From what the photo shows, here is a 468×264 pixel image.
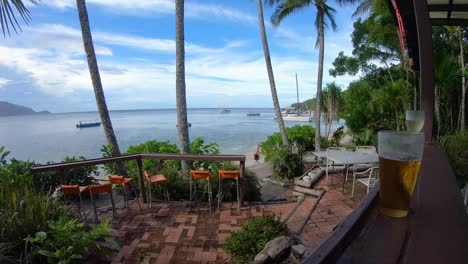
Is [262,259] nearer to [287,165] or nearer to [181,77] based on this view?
[181,77]

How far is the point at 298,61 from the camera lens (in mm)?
19312

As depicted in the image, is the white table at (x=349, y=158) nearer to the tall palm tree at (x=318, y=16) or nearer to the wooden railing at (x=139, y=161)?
the wooden railing at (x=139, y=161)

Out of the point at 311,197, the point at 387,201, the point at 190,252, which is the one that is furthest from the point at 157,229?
the point at 387,201

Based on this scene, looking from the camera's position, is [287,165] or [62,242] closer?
[62,242]

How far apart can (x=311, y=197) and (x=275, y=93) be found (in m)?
5.78

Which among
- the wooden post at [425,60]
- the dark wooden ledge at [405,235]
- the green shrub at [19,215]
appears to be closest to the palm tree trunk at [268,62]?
the wooden post at [425,60]

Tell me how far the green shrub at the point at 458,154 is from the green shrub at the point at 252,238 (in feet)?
8.42

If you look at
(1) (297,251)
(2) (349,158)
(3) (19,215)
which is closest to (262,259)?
(1) (297,251)

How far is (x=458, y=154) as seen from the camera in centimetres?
415

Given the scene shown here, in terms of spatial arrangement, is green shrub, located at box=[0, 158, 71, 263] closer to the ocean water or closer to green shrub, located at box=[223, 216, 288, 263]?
green shrub, located at box=[223, 216, 288, 263]

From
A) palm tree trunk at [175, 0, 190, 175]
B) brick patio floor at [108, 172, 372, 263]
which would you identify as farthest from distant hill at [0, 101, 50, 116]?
brick patio floor at [108, 172, 372, 263]

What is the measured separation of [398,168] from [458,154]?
4.71m

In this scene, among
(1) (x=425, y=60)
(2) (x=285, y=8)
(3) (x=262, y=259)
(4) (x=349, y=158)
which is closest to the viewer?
(1) (x=425, y=60)

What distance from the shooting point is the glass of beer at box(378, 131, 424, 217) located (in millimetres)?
658
